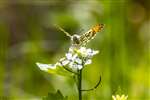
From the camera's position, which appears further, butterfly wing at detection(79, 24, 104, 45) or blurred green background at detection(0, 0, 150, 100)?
blurred green background at detection(0, 0, 150, 100)

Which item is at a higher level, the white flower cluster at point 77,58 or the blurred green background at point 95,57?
the blurred green background at point 95,57

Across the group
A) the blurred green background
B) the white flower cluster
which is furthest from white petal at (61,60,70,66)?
the blurred green background

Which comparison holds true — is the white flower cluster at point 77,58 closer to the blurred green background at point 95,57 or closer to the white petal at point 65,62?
the white petal at point 65,62

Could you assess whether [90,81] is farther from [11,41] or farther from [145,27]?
[11,41]

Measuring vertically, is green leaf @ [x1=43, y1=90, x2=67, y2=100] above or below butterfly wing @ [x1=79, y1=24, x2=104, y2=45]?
below

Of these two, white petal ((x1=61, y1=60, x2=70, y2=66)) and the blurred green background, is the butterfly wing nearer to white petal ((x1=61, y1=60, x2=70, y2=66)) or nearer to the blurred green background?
white petal ((x1=61, y1=60, x2=70, y2=66))

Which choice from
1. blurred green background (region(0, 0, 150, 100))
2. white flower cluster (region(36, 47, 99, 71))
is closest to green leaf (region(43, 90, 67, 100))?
white flower cluster (region(36, 47, 99, 71))

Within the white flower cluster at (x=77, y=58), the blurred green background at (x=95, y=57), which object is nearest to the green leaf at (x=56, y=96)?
Answer: the white flower cluster at (x=77, y=58)

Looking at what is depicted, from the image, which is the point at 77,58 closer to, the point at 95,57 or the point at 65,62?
the point at 65,62

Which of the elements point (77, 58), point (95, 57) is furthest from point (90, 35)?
point (95, 57)

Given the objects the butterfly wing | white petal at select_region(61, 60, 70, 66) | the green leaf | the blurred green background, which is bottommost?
the green leaf
